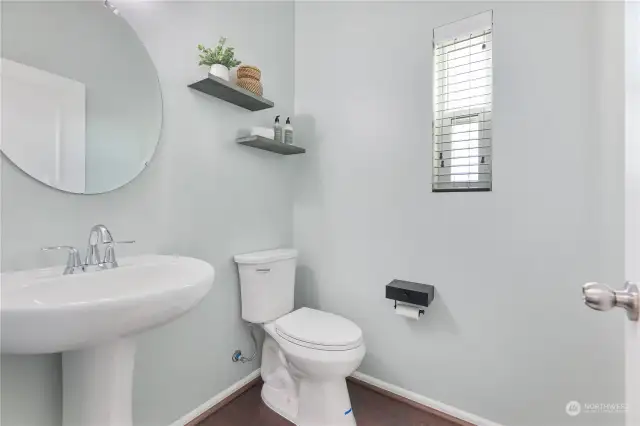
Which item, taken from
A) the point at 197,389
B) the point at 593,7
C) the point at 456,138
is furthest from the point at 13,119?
the point at 593,7

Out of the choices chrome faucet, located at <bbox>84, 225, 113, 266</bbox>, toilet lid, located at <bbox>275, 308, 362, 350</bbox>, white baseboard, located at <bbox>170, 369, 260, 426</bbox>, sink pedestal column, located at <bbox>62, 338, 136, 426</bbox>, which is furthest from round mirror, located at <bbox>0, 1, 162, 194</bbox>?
white baseboard, located at <bbox>170, 369, 260, 426</bbox>

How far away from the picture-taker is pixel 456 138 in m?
1.50

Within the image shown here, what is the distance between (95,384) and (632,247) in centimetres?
136

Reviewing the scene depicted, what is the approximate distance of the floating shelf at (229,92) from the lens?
1328mm

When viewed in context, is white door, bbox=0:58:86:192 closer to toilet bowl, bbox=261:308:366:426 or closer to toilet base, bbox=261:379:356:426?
toilet bowl, bbox=261:308:366:426

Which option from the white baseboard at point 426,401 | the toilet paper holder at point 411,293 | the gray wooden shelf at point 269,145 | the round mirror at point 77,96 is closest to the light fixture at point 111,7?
the round mirror at point 77,96

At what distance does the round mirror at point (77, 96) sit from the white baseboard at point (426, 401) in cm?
166

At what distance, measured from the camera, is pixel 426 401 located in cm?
155

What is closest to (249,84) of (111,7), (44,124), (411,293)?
(111,7)

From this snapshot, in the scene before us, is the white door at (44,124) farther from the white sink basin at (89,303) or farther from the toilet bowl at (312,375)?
the toilet bowl at (312,375)

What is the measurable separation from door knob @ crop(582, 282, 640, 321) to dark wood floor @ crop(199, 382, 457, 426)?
1341mm

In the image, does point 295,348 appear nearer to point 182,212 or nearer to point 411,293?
point 411,293

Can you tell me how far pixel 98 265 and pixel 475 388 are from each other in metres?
1.72

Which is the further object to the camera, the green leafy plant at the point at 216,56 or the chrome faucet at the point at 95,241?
the green leafy plant at the point at 216,56
